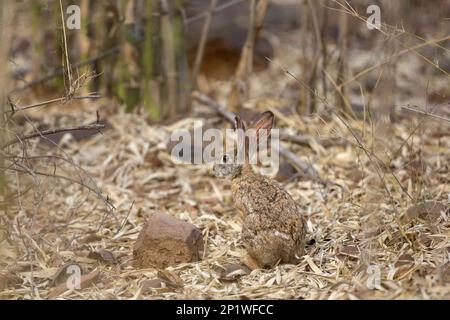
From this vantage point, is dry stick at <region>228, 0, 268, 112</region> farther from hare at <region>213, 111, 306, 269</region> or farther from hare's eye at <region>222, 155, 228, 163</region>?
hare at <region>213, 111, 306, 269</region>

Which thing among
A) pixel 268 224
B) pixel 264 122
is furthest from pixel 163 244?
pixel 264 122

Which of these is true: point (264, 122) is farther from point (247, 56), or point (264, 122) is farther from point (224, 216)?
point (247, 56)

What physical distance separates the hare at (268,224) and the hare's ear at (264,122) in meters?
0.36

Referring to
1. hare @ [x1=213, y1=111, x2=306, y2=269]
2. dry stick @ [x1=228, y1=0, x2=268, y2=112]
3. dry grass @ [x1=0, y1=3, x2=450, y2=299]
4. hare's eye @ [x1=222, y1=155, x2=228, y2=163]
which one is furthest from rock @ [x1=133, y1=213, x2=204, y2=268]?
dry stick @ [x1=228, y1=0, x2=268, y2=112]

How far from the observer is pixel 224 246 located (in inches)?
220

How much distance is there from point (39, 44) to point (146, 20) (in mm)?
1631

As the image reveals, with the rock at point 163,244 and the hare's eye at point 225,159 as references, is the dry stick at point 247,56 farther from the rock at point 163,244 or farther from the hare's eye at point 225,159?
the rock at point 163,244

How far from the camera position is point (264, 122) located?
17.9 ft

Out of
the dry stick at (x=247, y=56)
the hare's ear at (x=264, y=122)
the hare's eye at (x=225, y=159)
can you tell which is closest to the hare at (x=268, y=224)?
the hare's eye at (x=225, y=159)

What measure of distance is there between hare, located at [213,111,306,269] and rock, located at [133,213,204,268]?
40 cm

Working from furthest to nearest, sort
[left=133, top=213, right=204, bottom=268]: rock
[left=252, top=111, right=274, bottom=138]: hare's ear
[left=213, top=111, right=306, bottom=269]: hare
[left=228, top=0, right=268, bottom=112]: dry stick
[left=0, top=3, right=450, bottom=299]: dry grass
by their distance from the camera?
[left=228, top=0, right=268, bottom=112]: dry stick < [left=252, top=111, right=274, bottom=138]: hare's ear < [left=133, top=213, right=204, bottom=268]: rock < [left=213, top=111, right=306, bottom=269]: hare < [left=0, top=3, right=450, bottom=299]: dry grass

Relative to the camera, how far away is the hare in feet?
16.4

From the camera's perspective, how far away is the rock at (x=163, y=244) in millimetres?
Answer: 5164
